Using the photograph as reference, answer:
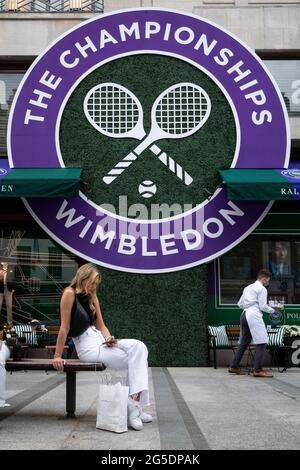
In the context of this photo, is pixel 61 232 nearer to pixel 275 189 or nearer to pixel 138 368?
pixel 275 189

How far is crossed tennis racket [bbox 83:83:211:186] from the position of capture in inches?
471

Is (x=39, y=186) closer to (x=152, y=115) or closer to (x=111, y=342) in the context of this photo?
(x=152, y=115)

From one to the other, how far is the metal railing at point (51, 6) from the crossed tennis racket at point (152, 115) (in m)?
3.18

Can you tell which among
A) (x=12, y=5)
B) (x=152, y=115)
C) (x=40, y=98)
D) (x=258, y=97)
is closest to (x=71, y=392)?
(x=152, y=115)

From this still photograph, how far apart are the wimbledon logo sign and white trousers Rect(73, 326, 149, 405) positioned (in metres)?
5.73

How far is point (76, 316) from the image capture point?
5730mm

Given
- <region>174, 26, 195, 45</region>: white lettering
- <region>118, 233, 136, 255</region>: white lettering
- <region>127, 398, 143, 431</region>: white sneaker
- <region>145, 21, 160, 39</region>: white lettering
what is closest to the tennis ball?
<region>118, 233, 136, 255</region>: white lettering

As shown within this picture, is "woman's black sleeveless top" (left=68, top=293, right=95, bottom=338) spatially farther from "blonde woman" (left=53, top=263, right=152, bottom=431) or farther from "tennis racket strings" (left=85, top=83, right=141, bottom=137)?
"tennis racket strings" (left=85, top=83, right=141, bottom=137)

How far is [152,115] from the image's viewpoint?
1205 cm

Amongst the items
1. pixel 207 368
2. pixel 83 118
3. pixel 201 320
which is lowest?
pixel 207 368

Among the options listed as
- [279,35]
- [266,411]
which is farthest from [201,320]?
[279,35]

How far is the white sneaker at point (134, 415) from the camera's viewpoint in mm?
5254

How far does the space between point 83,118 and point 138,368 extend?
7.62 metres

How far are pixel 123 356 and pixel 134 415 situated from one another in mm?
543
